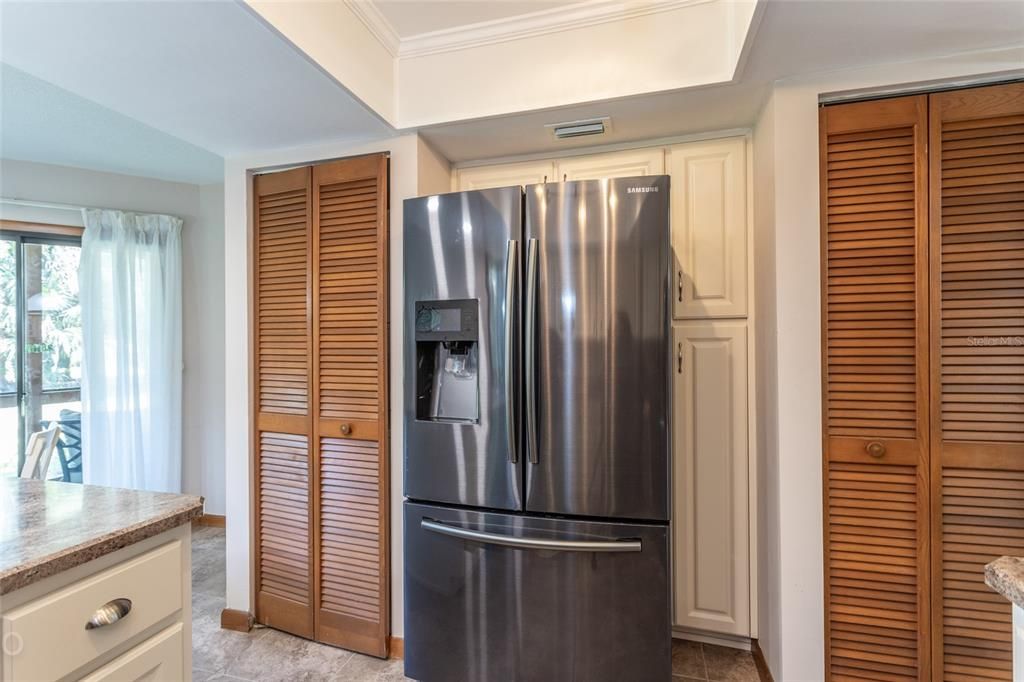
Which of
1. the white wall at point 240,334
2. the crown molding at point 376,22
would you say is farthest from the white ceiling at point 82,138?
the crown molding at point 376,22

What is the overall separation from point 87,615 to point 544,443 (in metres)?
1.14

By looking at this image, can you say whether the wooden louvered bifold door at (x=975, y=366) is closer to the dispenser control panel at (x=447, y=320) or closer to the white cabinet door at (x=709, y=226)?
the white cabinet door at (x=709, y=226)

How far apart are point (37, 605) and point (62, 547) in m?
0.09

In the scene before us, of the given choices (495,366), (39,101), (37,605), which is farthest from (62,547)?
(39,101)

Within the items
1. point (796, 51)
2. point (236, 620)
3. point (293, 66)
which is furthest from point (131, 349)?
point (796, 51)

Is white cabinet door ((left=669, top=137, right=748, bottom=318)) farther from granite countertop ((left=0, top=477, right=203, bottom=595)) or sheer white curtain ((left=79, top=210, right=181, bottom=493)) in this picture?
sheer white curtain ((left=79, top=210, right=181, bottom=493))

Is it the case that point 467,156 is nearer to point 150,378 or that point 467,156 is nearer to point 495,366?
point 495,366

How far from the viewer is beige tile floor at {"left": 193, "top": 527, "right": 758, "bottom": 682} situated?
185cm

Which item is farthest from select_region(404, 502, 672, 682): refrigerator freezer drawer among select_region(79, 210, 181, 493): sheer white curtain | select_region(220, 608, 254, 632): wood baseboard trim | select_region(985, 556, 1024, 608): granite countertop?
select_region(79, 210, 181, 493): sheer white curtain

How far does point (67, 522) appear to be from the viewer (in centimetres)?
97

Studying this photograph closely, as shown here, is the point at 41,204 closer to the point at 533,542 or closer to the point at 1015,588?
the point at 533,542

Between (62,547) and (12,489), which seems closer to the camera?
(62,547)

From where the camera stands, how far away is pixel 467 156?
89.1 inches

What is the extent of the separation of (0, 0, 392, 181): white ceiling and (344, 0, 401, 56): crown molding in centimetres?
30
